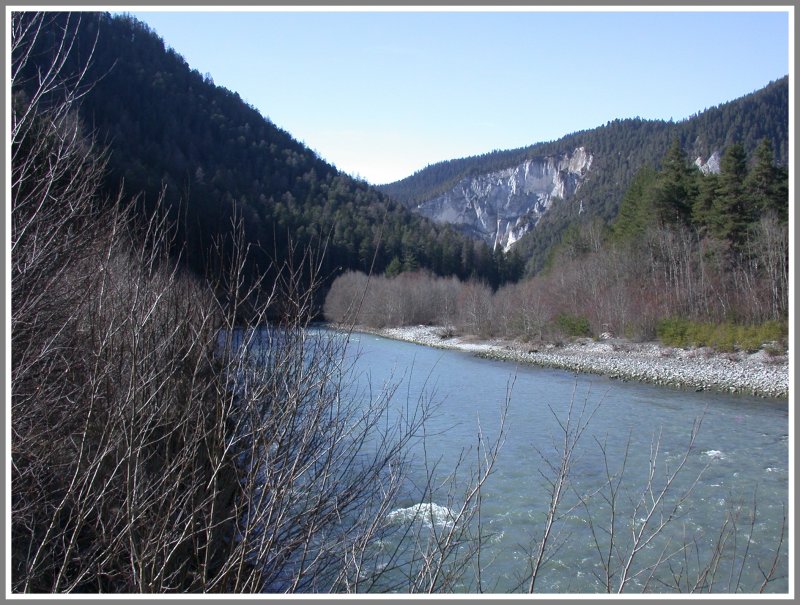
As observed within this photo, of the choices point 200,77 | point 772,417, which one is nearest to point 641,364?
point 772,417

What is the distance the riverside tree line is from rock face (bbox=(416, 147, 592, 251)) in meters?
95.1

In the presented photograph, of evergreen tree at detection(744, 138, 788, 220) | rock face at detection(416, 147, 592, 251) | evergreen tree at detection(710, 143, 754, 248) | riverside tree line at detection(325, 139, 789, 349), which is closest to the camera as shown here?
riverside tree line at detection(325, 139, 789, 349)

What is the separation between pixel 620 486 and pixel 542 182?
134597 millimetres

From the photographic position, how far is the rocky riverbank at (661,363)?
60.8 ft

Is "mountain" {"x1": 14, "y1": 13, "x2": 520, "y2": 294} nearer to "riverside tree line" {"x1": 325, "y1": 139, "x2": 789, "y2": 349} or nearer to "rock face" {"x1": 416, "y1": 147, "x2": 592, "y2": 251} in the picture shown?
"riverside tree line" {"x1": 325, "y1": 139, "x2": 789, "y2": 349}

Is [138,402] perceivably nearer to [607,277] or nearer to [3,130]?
[3,130]

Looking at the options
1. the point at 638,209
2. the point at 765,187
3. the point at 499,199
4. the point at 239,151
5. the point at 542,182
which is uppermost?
the point at 542,182

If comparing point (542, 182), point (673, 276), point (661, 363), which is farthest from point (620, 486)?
point (542, 182)

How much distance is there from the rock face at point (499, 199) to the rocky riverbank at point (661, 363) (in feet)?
350

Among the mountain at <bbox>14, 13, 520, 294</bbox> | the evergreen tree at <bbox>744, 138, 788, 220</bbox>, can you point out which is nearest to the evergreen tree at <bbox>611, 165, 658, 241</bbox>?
the evergreen tree at <bbox>744, 138, 788, 220</bbox>

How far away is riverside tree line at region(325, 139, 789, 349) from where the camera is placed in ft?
79.5

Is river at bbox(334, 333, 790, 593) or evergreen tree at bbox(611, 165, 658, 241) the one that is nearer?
river at bbox(334, 333, 790, 593)

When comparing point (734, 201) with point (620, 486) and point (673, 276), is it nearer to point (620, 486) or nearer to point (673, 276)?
point (673, 276)

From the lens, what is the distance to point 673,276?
3050 centimetres
